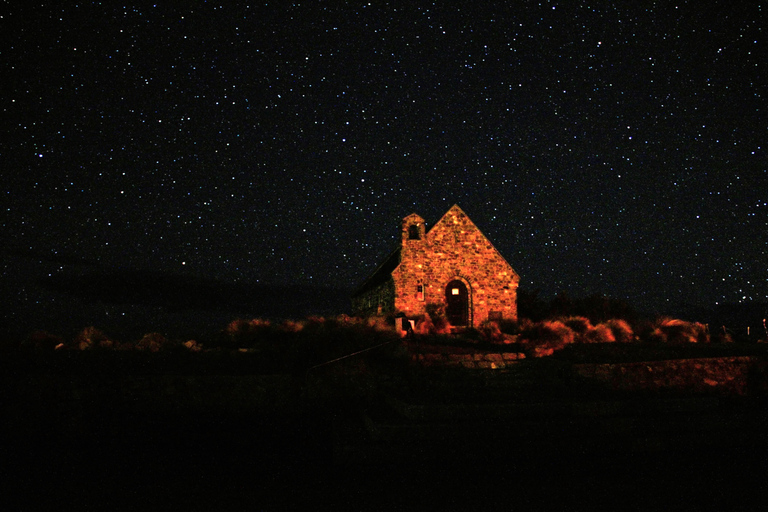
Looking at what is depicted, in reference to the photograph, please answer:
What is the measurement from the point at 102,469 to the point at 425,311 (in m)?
16.5

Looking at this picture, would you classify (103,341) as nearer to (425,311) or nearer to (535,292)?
(425,311)

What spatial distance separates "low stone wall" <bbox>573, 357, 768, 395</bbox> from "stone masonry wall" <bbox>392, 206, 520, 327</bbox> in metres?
10.9

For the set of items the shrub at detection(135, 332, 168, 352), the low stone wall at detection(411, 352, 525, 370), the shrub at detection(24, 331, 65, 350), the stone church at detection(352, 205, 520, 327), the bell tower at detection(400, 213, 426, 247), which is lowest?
the low stone wall at detection(411, 352, 525, 370)

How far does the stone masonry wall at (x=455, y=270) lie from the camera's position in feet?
72.0

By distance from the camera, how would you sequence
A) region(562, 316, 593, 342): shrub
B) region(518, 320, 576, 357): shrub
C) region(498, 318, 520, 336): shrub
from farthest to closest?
region(498, 318, 520, 336): shrub
region(562, 316, 593, 342): shrub
region(518, 320, 576, 357): shrub

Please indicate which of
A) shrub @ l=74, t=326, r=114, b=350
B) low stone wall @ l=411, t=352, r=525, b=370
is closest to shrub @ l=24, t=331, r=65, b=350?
shrub @ l=74, t=326, r=114, b=350

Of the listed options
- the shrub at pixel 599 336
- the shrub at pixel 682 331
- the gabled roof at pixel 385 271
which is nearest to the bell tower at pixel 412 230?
the gabled roof at pixel 385 271

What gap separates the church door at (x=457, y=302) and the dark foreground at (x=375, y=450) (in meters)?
12.5

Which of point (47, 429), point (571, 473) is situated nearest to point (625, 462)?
point (571, 473)

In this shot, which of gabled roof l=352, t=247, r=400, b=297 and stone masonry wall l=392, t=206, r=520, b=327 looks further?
gabled roof l=352, t=247, r=400, b=297

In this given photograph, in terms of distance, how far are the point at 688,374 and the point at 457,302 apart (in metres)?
12.3

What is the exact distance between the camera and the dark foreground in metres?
5.41

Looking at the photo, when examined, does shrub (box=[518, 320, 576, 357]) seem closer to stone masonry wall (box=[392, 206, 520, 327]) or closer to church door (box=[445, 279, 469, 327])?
stone masonry wall (box=[392, 206, 520, 327])

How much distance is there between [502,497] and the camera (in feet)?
17.4
